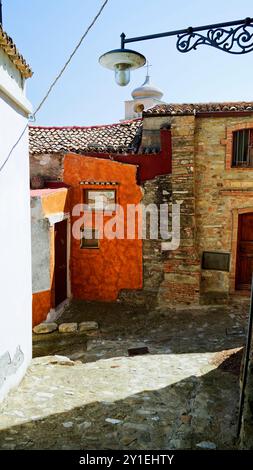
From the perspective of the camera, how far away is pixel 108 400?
5.64 metres

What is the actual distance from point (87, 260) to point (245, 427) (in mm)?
8296

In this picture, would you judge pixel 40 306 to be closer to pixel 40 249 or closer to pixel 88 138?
pixel 40 249

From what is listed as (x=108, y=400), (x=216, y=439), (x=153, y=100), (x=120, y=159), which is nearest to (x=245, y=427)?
(x=216, y=439)

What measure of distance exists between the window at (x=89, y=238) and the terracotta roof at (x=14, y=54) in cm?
599

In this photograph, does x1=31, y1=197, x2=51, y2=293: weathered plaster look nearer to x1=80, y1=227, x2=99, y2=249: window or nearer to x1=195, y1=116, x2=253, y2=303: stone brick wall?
x1=80, y1=227, x2=99, y2=249: window

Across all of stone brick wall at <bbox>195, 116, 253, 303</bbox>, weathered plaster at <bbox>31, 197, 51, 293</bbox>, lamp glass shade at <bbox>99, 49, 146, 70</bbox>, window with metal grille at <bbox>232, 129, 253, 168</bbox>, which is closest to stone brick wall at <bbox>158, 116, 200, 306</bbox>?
stone brick wall at <bbox>195, 116, 253, 303</bbox>

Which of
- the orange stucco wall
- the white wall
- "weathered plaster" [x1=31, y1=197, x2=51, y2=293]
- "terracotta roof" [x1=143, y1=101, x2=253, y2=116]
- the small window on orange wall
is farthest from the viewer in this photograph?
the small window on orange wall

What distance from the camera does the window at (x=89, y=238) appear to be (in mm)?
11742

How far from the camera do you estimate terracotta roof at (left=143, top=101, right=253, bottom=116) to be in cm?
1076

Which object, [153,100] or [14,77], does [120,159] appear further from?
[153,100]

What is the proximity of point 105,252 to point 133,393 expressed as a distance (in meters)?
6.11

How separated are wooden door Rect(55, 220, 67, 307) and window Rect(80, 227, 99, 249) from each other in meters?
0.57

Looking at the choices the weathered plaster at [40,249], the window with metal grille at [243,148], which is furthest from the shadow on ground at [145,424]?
the window with metal grille at [243,148]

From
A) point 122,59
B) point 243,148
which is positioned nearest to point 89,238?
point 243,148
